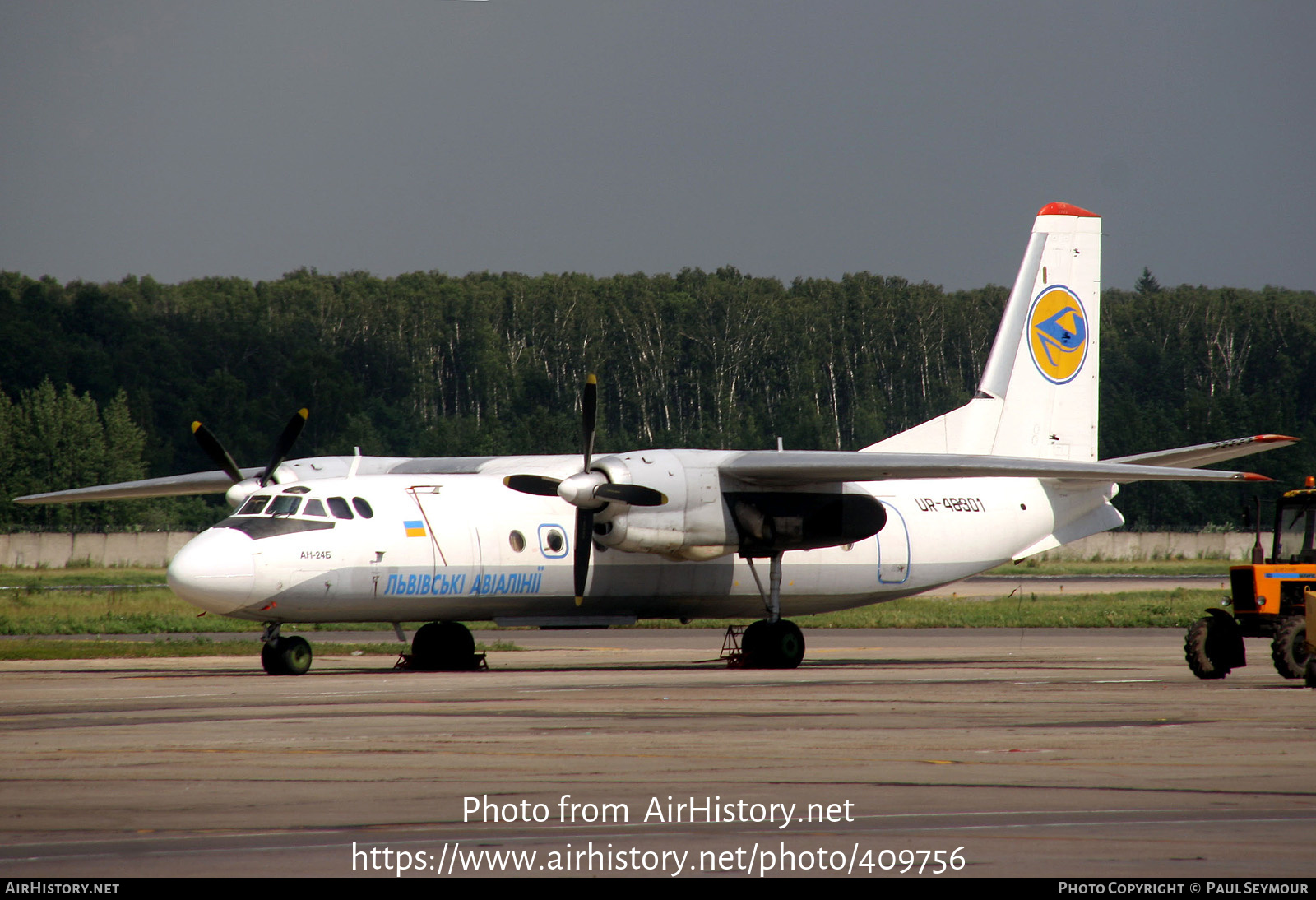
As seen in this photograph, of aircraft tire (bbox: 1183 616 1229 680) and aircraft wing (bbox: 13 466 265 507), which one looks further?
aircraft wing (bbox: 13 466 265 507)

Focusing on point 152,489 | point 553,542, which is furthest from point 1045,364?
point 152,489

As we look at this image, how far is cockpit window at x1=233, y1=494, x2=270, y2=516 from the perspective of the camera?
2017cm

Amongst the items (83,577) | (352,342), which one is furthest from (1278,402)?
(83,577)

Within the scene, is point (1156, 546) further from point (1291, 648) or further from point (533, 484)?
point (1291, 648)

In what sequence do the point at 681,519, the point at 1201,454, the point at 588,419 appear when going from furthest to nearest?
the point at 1201,454
the point at 588,419
the point at 681,519

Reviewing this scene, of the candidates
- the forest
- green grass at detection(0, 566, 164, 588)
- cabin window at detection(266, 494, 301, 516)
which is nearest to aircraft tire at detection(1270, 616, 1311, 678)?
cabin window at detection(266, 494, 301, 516)

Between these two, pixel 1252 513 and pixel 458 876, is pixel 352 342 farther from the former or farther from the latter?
pixel 458 876

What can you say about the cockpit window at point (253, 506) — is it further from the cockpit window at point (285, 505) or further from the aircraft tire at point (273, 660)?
the aircraft tire at point (273, 660)

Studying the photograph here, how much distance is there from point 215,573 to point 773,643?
8.50m

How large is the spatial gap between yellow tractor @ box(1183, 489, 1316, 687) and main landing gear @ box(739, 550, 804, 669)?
6.24m

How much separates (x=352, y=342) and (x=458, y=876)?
3301 inches

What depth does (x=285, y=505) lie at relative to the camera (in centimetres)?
2017

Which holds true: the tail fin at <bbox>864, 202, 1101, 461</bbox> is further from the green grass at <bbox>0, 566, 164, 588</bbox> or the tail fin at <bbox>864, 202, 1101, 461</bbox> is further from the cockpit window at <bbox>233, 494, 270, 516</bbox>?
the green grass at <bbox>0, 566, 164, 588</bbox>

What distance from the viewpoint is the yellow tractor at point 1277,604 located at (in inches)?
696
